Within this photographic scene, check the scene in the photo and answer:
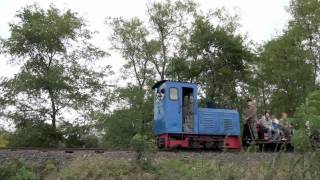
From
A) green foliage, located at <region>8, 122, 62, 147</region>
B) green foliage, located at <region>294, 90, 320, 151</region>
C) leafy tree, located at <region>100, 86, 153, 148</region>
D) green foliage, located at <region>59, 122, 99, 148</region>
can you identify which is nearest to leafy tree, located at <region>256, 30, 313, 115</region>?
leafy tree, located at <region>100, 86, 153, 148</region>

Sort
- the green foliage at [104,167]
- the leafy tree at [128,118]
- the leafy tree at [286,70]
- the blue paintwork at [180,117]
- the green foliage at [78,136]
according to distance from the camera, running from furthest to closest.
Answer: the leafy tree at [286,70] < the green foliage at [78,136] < the leafy tree at [128,118] < the blue paintwork at [180,117] < the green foliage at [104,167]

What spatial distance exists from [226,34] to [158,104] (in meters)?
17.9

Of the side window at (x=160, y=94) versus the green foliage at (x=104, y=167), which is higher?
the side window at (x=160, y=94)

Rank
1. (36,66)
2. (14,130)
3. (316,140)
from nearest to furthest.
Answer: (316,140)
(14,130)
(36,66)

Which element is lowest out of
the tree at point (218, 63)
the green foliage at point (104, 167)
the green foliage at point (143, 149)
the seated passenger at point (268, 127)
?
the green foliage at point (104, 167)

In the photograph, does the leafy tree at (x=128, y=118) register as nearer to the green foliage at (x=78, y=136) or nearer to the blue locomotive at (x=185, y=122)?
the green foliage at (x=78, y=136)

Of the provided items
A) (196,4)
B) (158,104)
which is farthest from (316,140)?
(196,4)

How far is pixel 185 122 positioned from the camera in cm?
1908

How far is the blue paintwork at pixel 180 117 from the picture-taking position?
18812 mm

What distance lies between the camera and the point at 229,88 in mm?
37125

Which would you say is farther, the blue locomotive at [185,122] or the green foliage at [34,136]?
the green foliage at [34,136]

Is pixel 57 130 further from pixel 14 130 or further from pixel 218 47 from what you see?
pixel 218 47

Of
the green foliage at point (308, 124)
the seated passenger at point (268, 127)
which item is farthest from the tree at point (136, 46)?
the green foliage at point (308, 124)

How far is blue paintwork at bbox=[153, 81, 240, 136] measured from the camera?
18812mm
